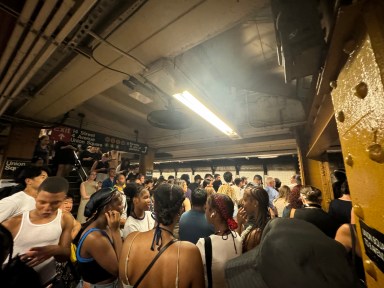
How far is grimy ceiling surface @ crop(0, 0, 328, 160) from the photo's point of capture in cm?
171

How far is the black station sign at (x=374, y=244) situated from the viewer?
662 mm

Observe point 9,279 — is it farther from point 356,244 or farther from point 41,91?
point 41,91

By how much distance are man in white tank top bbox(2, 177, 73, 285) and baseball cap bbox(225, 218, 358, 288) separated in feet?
7.41

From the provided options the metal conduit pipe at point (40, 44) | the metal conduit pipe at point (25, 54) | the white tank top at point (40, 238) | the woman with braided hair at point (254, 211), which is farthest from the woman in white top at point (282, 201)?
the metal conduit pipe at point (25, 54)

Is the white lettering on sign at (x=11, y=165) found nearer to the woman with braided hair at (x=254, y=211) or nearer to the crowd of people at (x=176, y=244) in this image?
the crowd of people at (x=176, y=244)

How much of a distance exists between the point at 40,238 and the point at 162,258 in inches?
60.1

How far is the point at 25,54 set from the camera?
209 cm

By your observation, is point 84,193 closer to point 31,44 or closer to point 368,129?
point 31,44

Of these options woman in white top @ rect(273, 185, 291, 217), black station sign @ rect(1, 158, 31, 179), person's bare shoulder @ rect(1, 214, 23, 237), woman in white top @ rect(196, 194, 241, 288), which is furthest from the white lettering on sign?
woman in white top @ rect(273, 185, 291, 217)

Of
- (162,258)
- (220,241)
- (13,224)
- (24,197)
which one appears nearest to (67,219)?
(13,224)

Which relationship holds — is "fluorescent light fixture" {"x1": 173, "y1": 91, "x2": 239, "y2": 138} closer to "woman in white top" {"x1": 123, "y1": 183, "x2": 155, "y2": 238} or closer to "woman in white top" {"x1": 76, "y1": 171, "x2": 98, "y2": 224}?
"woman in white top" {"x1": 123, "y1": 183, "x2": 155, "y2": 238}

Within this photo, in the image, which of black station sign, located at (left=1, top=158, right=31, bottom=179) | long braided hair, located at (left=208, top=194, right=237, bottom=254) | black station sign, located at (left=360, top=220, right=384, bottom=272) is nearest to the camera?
black station sign, located at (left=360, top=220, right=384, bottom=272)

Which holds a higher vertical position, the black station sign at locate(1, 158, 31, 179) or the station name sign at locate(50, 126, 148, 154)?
the station name sign at locate(50, 126, 148, 154)

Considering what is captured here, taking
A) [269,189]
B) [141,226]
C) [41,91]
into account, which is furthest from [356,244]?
[41,91]
